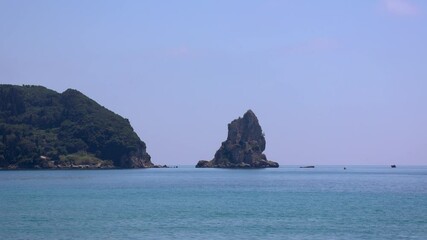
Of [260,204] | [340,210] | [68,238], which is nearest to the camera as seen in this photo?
[68,238]

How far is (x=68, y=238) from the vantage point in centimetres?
4947

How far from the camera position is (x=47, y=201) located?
83.2 meters

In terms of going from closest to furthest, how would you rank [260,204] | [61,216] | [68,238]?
1. [68,238]
2. [61,216]
3. [260,204]

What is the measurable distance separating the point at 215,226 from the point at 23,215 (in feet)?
69.8

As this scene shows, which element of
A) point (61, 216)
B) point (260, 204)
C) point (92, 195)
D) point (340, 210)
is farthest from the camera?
point (92, 195)

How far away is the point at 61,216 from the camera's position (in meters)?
64.9

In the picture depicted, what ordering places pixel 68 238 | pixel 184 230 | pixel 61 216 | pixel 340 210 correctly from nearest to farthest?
pixel 68 238 < pixel 184 230 < pixel 61 216 < pixel 340 210

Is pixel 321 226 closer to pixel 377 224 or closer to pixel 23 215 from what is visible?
pixel 377 224

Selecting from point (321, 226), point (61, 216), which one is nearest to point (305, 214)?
point (321, 226)

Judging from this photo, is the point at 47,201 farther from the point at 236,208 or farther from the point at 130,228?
the point at 130,228

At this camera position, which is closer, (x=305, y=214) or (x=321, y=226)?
(x=321, y=226)

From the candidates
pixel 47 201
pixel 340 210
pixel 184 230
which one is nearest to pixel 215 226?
pixel 184 230

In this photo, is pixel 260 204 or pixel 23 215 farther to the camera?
pixel 260 204

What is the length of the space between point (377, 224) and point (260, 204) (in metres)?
23.8
